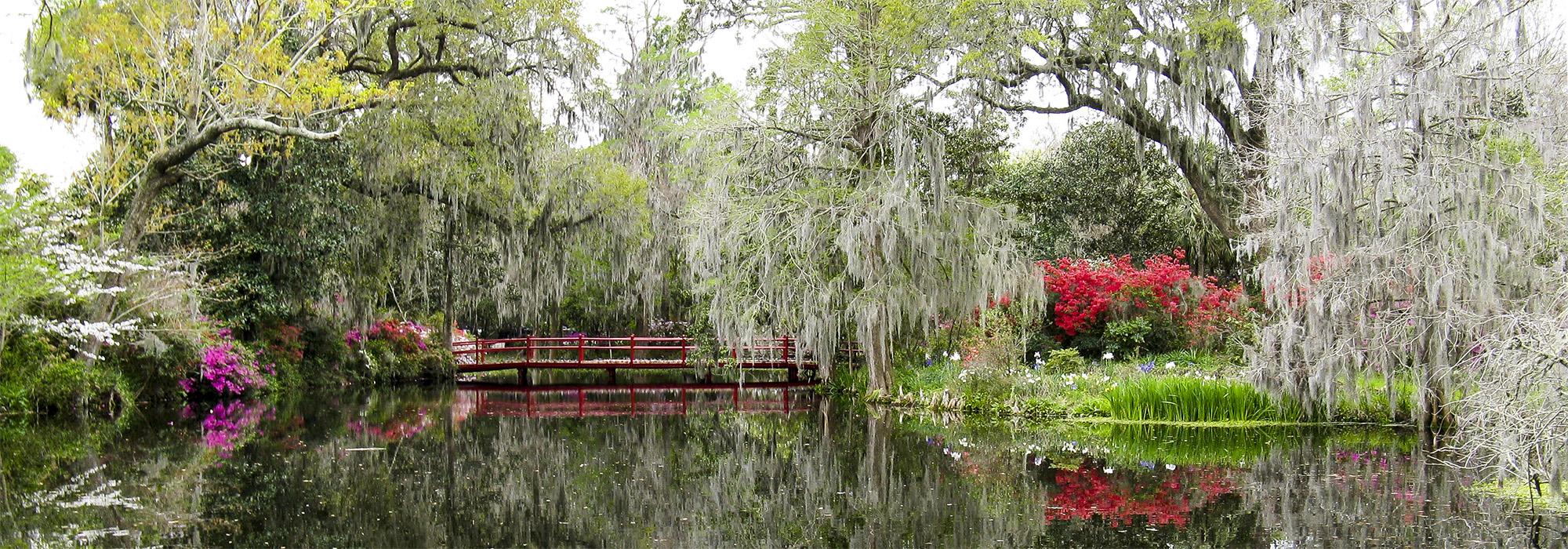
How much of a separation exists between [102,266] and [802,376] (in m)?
12.5

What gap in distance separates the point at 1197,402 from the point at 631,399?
944 centimetres

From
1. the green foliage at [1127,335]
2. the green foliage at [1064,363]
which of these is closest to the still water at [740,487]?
the green foliage at [1064,363]

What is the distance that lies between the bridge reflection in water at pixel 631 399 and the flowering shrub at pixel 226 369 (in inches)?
123

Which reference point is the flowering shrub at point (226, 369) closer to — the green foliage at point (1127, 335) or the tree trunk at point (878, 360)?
the tree trunk at point (878, 360)

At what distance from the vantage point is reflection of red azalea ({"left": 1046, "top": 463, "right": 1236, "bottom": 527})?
708cm

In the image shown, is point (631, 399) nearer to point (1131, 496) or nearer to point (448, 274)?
point (448, 274)

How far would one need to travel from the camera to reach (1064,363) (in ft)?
52.3

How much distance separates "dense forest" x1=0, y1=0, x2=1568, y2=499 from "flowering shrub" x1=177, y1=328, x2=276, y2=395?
0.07 meters

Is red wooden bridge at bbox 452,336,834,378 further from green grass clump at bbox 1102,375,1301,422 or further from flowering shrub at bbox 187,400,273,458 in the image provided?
green grass clump at bbox 1102,375,1301,422

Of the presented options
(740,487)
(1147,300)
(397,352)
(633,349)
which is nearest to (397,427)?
(740,487)

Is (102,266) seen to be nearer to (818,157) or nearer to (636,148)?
(818,157)

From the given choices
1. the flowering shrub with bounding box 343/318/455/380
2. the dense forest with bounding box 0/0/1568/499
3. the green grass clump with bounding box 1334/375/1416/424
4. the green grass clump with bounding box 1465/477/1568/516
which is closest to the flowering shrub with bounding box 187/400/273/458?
the dense forest with bounding box 0/0/1568/499

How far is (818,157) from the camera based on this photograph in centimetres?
1573

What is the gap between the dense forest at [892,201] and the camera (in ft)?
32.9
